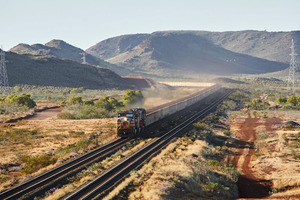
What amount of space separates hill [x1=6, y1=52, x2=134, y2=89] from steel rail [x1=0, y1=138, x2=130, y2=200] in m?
96.0

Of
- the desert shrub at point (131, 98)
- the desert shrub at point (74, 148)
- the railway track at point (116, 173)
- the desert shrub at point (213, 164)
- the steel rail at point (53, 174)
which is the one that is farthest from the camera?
the desert shrub at point (131, 98)

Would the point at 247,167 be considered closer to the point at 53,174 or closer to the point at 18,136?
the point at 53,174

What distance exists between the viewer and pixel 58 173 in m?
18.8

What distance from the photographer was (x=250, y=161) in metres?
24.2

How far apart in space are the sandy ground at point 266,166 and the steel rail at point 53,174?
10794mm

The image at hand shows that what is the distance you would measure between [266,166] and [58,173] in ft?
49.0

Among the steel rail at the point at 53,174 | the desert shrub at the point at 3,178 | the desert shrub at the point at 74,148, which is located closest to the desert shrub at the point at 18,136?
the desert shrub at the point at 74,148

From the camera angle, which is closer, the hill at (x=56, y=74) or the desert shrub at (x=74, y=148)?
the desert shrub at (x=74, y=148)

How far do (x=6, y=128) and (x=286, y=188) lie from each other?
107 feet

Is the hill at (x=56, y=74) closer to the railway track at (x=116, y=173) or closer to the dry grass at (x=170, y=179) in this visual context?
the railway track at (x=116, y=173)

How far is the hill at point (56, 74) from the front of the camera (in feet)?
384

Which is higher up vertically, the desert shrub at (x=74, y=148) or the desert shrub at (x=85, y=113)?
the desert shrub at (x=74, y=148)

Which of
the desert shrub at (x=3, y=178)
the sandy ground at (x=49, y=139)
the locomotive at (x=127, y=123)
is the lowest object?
the sandy ground at (x=49, y=139)

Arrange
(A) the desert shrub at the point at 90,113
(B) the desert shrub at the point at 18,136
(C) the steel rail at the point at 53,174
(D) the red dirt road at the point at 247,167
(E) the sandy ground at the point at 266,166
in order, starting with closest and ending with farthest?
(C) the steel rail at the point at 53,174 → (D) the red dirt road at the point at 247,167 → (E) the sandy ground at the point at 266,166 → (B) the desert shrub at the point at 18,136 → (A) the desert shrub at the point at 90,113
